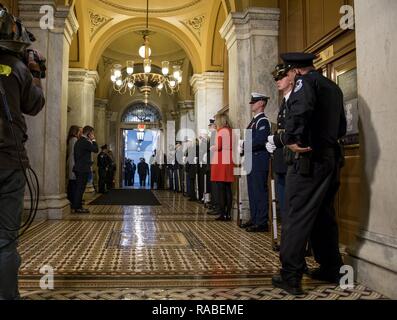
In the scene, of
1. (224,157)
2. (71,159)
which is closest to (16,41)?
(224,157)

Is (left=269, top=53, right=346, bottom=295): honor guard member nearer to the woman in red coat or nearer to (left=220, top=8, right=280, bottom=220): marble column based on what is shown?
the woman in red coat

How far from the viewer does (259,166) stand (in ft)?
18.6

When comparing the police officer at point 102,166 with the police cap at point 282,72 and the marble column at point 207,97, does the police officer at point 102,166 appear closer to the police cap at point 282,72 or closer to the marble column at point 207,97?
the marble column at point 207,97

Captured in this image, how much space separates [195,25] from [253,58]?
6710 mm

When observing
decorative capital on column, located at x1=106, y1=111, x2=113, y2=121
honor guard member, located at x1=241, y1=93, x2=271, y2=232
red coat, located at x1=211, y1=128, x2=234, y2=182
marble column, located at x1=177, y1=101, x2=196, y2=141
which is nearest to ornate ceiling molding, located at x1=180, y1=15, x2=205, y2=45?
marble column, located at x1=177, y1=101, x2=196, y2=141

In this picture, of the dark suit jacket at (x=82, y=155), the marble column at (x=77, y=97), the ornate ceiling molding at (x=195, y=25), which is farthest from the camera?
the ornate ceiling molding at (x=195, y=25)

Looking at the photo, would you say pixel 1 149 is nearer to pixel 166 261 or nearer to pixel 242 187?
pixel 166 261

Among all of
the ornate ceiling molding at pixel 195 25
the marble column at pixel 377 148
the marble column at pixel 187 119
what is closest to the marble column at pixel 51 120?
the marble column at pixel 377 148

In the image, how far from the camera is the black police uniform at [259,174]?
544 centimetres

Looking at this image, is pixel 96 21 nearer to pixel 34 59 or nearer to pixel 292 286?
pixel 34 59

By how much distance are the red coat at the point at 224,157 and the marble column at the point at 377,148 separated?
3492 mm
